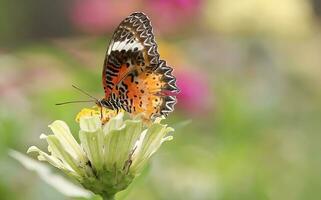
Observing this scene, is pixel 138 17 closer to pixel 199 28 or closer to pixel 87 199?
pixel 87 199

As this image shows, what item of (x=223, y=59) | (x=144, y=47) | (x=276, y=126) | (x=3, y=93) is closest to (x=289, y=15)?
(x=223, y=59)

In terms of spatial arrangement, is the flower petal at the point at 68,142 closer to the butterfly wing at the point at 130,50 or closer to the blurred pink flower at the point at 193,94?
the butterfly wing at the point at 130,50

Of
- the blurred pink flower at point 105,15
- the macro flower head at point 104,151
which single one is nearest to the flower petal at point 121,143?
the macro flower head at point 104,151

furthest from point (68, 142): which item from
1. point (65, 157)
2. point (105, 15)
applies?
point (105, 15)

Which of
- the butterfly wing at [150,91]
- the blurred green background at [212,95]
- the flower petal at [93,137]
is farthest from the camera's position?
the blurred green background at [212,95]

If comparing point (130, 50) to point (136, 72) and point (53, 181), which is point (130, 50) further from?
point (53, 181)
